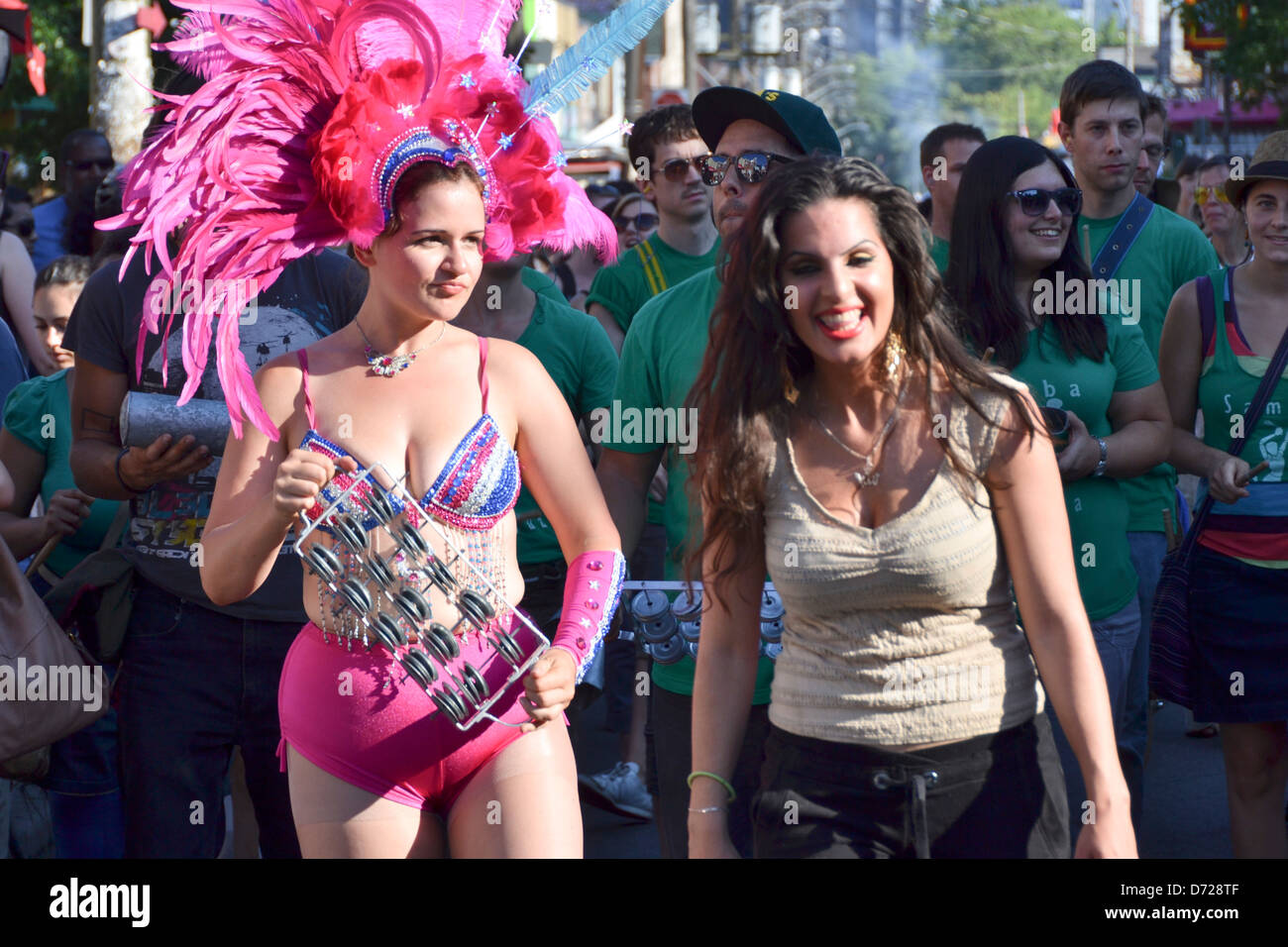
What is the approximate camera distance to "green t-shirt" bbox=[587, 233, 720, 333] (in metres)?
5.76

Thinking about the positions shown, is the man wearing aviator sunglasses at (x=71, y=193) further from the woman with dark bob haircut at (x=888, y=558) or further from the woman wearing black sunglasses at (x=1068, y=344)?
the woman with dark bob haircut at (x=888, y=558)

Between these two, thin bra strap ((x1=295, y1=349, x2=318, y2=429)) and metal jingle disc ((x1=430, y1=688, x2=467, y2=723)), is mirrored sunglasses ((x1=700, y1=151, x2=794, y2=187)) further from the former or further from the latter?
metal jingle disc ((x1=430, y1=688, x2=467, y2=723))

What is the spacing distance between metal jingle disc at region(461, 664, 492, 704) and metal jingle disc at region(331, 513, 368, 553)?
28cm

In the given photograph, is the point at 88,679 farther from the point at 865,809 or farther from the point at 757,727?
the point at 865,809

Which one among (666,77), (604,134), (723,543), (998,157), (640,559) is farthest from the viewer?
(666,77)

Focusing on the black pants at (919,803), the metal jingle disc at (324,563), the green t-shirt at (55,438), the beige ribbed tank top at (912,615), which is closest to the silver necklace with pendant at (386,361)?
the metal jingle disc at (324,563)

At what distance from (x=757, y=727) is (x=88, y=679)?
1655mm

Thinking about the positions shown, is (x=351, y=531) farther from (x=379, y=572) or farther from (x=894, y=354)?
(x=894, y=354)

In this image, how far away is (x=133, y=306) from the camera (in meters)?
3.85

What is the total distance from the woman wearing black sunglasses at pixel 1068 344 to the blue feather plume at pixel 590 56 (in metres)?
1.34

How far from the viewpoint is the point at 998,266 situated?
424 cm

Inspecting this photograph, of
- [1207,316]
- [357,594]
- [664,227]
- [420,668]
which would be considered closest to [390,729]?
[420,668]

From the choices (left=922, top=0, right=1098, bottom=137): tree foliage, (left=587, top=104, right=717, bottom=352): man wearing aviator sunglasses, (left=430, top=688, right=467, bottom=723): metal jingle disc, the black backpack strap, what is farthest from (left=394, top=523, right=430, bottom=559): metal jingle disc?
(left=922, top=0, right=1098, bottom=137): tree foliage

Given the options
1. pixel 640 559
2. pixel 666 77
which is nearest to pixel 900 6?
pixel 666 77
